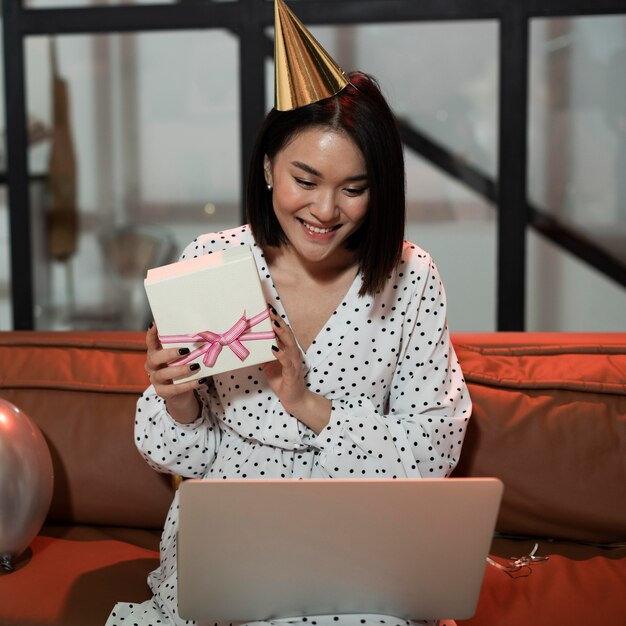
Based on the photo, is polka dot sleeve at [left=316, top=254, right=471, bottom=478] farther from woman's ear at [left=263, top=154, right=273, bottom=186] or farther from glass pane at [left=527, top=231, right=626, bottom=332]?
glass pane at [left=527, top=231, right=626, bottom=332]

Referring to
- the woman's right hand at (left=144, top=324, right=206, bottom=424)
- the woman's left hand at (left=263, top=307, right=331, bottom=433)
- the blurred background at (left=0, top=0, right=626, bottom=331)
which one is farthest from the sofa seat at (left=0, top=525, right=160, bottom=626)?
the blurred background at (left=0, top=0, right=626, bottom=331)

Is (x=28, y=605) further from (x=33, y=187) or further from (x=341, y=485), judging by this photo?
(x=33, y=187)

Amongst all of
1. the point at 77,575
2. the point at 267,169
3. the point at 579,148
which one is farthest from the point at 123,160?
the point at 77,575

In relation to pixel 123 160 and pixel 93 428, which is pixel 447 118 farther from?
pixel 93 428

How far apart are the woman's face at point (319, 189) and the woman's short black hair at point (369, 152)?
0.05ft

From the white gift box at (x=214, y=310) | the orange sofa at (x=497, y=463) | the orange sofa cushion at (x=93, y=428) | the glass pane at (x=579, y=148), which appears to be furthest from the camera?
the glass pane at (x=579, y=148)

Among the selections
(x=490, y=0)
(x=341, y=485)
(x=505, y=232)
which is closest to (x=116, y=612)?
(x=341, y=485)

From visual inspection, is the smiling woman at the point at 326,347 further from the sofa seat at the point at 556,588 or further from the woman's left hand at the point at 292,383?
the sofa seat at the point at 556,588

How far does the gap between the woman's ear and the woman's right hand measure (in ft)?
1.11

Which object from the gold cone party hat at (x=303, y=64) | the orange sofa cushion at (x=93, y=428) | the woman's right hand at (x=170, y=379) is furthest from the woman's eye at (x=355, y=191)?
the orange sofa cushion at (x=93, y=428)

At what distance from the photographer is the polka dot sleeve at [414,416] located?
1.61 m

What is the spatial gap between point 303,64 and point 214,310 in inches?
17.1

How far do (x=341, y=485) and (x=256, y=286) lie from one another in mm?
360

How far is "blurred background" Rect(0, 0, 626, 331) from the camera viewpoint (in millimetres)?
3455
